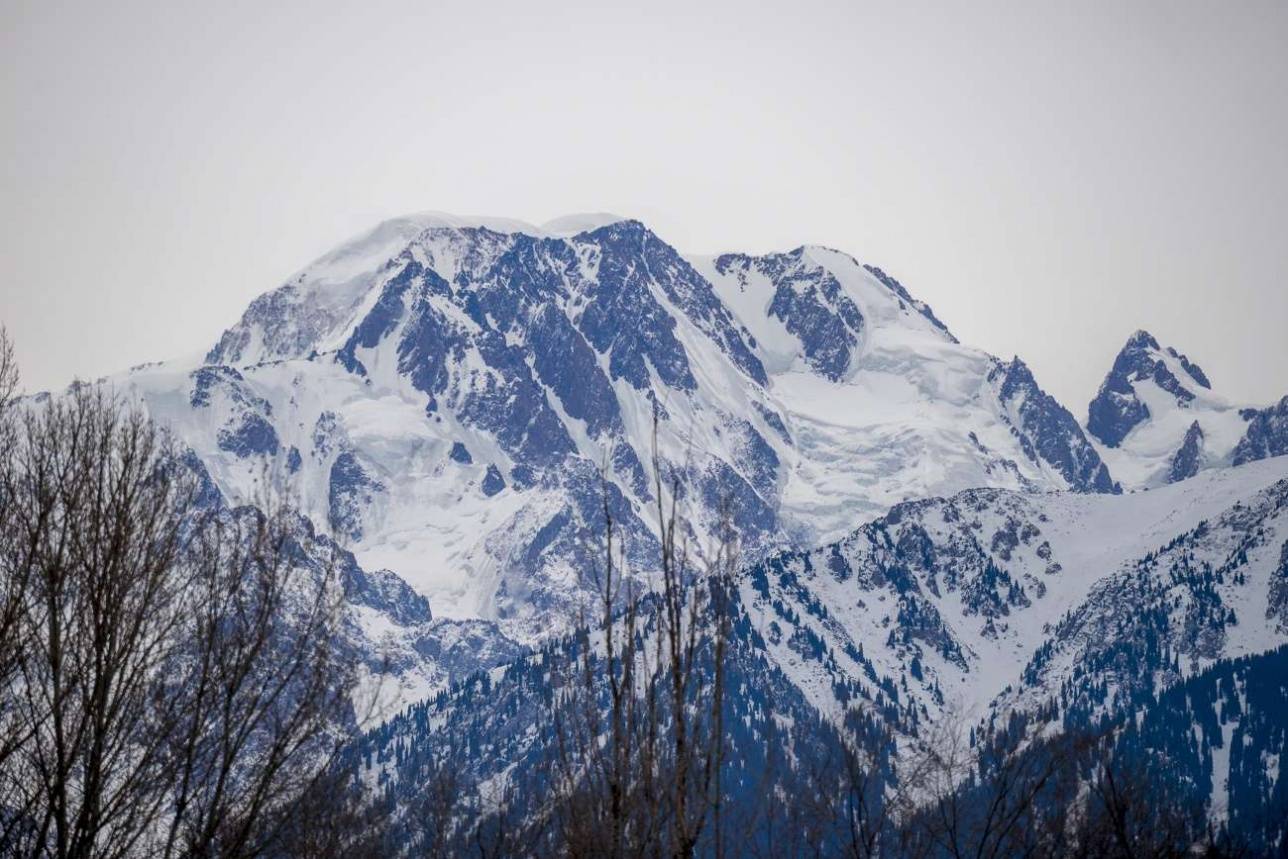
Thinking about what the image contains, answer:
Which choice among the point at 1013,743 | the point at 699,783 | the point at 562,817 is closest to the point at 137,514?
the point at 562,817

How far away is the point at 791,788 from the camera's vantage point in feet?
89.1

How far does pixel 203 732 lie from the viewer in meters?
20.5

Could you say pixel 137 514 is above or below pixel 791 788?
above

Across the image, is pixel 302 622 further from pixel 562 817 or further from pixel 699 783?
pixel 699 783

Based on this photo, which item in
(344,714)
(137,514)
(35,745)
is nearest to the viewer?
(35,745)

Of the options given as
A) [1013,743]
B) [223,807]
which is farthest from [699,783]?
[1013,743]

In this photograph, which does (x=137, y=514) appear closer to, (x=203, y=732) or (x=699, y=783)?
(x=203, y=732)

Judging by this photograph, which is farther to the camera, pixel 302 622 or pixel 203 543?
pixel 302 622

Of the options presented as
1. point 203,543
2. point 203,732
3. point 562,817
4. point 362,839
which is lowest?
point 362,839

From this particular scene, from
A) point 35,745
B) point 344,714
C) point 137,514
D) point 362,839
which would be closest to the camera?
point 35,745

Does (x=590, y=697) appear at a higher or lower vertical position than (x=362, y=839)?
higher

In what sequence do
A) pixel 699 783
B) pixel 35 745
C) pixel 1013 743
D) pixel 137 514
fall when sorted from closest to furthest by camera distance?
pixel 699 783, pixel 35 745, pixel 137 514, pixel 1013 743

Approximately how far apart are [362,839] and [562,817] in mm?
19898

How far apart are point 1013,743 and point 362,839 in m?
16.2
